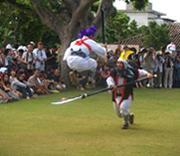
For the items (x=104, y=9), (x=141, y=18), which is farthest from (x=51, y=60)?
(x=141, y=18)

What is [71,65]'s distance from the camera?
12484 millimetres

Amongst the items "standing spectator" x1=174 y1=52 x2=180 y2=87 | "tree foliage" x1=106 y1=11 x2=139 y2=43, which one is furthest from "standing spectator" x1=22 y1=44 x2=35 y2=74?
"tree foliage" x1=106 y1=11 x2=139 y2=43

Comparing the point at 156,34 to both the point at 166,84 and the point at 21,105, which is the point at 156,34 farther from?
the point at 21,105

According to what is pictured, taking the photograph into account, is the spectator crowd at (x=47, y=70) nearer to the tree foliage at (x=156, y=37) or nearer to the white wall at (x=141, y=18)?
the tree foliage at (x=156, y=37)

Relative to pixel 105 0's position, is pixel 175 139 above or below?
below

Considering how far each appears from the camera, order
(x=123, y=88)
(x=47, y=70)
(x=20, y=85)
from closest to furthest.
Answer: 1. (x=123, y=88)
2. (x=20, y=85)
3. (x=47, y=70)

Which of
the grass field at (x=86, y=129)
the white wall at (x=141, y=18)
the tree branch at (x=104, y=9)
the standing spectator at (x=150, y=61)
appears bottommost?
the grass field at (x=86, y=129)

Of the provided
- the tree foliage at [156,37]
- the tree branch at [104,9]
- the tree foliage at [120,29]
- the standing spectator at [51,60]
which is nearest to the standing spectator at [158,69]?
the tree branch at [104,9]

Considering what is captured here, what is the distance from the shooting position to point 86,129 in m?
13.4

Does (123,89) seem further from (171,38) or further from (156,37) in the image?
(171,38)

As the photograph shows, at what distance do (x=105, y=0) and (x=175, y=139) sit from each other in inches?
585

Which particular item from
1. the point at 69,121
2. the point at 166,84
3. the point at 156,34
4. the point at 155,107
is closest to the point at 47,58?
the point at 166,84

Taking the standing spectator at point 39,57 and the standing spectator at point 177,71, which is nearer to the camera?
the standing spectator at point 39,57

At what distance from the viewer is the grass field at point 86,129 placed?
35.2ft
